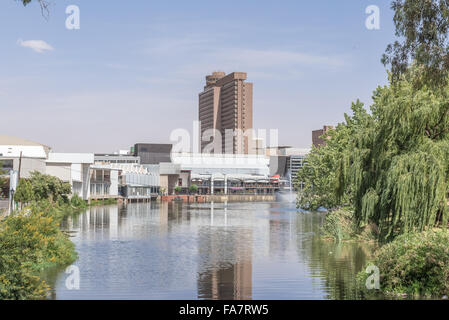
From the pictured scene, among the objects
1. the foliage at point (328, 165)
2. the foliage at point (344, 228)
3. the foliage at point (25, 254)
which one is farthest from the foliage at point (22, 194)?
the foliage at point (344, 228)

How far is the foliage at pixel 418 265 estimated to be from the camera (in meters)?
21.7

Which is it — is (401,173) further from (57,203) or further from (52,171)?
(52,171)

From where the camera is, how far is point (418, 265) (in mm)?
22281

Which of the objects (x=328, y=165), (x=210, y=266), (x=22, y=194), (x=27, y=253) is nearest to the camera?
(x=27, y=253)

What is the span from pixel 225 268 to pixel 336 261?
668 cm

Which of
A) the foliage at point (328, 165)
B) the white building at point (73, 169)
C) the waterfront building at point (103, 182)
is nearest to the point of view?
the foliage at point (328, 165)

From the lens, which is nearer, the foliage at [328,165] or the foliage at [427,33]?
the foliage at [427,33]

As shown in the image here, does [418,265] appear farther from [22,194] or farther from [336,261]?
[22,194]

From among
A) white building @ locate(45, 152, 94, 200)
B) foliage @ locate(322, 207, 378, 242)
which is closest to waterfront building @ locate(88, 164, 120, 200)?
white building @ locate(45, 152, 94, 200)

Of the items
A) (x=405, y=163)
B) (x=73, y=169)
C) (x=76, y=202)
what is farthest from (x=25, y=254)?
(x=73, y=169)

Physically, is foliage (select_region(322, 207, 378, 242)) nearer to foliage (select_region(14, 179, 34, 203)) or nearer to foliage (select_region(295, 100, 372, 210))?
foliage (select_region(295, 100, 372, 210))

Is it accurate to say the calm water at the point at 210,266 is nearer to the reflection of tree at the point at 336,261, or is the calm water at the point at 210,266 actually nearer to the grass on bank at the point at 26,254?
the reflection of tree at the point at 336,261

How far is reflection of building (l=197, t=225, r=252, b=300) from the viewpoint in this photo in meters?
25.1

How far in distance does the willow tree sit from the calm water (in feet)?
12.6
